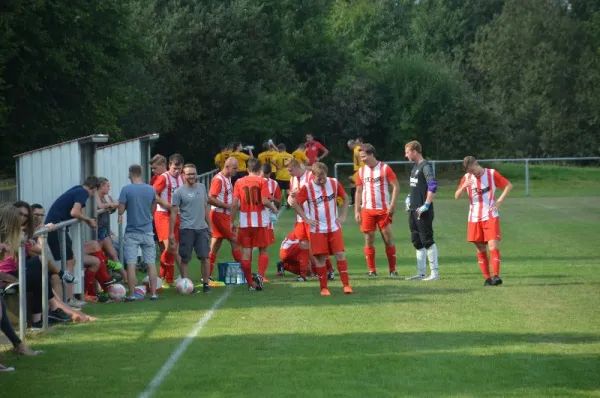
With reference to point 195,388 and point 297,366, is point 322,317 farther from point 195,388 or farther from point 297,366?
point 195,388

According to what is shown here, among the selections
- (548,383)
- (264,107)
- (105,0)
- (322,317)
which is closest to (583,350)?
(548,383)

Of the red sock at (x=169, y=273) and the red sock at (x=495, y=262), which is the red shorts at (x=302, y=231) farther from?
the red sock at (x=495, y=262)

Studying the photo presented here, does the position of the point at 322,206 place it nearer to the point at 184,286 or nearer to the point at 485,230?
the point at 184,286

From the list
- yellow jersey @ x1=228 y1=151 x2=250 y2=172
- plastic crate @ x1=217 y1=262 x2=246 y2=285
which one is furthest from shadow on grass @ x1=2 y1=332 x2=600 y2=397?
yellow jersey @ x1=228 y1=151 x2=250 y2=172

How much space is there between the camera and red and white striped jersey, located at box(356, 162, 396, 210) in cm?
1786

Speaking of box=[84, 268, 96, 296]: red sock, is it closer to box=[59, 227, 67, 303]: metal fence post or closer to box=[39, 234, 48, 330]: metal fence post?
box=[59, 227, 67, 303]: metal fence post

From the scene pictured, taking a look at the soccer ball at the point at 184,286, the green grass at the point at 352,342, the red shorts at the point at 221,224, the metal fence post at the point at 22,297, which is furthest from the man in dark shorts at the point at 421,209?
the metal fence post at the point at 22,297

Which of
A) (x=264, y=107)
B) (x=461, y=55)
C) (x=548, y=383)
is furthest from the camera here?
(x=461, y=55)

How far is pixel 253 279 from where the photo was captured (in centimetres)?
1670

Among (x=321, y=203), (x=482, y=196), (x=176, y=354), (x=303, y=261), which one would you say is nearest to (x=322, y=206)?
(x=321, y=203)

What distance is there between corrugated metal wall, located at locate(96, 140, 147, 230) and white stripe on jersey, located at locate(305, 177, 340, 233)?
19.3ft

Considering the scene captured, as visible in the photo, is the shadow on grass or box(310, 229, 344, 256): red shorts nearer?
the shadow on grass

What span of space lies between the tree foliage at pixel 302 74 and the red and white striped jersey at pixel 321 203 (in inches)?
772

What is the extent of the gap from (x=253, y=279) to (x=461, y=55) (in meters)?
67.8
